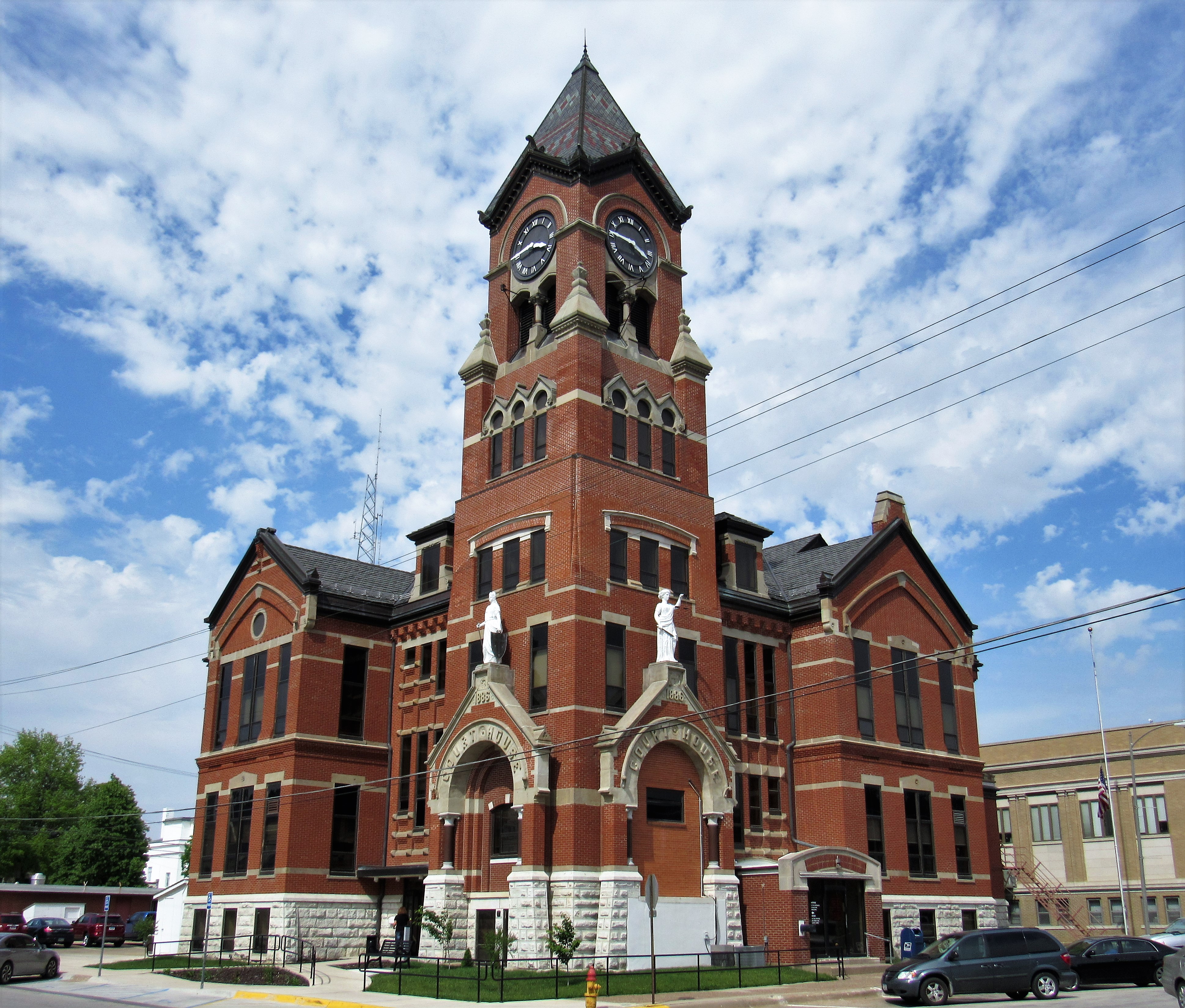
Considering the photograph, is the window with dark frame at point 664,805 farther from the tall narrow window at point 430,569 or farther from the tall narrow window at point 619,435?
the tall narrow window at point 430,569

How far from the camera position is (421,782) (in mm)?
39656

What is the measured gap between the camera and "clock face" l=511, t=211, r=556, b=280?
40.9m

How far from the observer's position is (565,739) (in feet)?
106

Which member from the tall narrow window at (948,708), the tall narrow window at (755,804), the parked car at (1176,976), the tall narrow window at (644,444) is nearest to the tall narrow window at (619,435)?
the tall narrow window at (644,444)

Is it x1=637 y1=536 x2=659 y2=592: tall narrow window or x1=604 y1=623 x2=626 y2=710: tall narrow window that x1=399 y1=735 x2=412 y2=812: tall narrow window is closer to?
x1=604 y1=623 x2=626 y2=710: tall narrow window

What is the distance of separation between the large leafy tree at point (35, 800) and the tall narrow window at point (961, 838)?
6261cm

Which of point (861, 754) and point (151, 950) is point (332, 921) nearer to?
point (151, 950)

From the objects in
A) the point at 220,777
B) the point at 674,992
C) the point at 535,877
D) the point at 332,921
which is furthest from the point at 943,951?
the point at 220,777

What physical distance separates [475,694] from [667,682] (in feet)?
20.3

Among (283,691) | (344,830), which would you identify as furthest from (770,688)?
(283,691)

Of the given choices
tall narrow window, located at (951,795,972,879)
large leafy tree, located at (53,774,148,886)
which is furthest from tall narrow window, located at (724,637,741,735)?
large leafy tree, located at (53,774,148,886)

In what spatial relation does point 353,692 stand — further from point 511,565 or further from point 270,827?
point 511,565

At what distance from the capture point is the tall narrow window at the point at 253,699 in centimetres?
4147

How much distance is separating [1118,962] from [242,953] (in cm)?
2802
